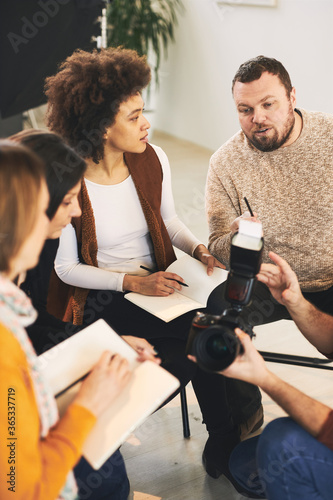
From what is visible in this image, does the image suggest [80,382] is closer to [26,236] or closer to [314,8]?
[26,236]

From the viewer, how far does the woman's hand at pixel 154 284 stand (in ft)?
5.11

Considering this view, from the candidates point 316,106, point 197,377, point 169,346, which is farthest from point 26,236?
point 316,106

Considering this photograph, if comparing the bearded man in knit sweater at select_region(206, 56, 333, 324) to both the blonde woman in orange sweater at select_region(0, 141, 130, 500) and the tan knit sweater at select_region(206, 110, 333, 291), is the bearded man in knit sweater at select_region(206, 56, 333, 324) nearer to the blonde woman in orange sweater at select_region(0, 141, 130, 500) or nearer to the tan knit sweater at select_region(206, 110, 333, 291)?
the tan knit sweater at select_region(206, 110, 333, 291)

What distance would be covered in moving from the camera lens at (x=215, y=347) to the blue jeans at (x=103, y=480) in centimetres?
37

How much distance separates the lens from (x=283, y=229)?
5.73 feet

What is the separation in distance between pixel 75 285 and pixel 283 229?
26.3 inches

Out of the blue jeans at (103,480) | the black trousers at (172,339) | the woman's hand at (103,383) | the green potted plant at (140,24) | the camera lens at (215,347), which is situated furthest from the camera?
the green potted plant at (140,24)

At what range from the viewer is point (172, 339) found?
1541mm

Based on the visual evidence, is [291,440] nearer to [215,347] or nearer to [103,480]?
[215,347]

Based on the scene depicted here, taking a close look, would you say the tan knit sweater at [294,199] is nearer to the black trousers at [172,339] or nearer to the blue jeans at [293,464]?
the black trousers at [172,339]

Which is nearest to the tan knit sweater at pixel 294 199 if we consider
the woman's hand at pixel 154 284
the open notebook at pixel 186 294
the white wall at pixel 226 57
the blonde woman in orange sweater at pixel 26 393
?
the open notebook at pixel 186 294

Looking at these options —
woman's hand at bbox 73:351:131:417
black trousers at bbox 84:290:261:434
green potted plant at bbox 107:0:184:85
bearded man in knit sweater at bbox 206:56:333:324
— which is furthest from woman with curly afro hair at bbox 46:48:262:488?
green potted plant at bbox 107:0:184:85

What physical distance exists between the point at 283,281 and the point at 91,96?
757mm

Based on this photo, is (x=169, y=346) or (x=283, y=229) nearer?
(x=169, y=346)
